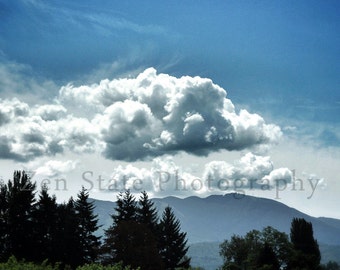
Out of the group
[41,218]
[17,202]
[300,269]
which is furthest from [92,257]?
[300,269]

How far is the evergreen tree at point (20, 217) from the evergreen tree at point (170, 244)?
69.4ft

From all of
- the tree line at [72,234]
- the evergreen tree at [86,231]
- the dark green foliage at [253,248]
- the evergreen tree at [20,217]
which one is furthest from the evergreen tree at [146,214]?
the dark green foliage at [253,248]

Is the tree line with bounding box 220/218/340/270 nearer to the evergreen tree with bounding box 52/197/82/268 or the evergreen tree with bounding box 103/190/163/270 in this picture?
the evergreen tree with bounding box 103/190/163/270

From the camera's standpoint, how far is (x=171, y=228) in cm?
6862

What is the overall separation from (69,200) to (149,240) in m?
21.1

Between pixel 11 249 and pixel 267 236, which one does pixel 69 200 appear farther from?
pixel 267 236

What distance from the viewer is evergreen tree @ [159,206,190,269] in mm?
66500

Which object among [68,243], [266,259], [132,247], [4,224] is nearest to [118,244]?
[132,247]

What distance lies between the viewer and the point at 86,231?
6197cm

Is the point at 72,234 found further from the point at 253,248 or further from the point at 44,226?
the point at 253,248

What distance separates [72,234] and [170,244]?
16.6 metres

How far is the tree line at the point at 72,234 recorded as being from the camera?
53.5 m

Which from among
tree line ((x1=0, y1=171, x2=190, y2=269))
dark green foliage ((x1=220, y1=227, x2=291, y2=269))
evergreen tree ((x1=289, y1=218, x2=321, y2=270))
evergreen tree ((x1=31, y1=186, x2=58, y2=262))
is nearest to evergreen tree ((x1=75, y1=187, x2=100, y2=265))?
tree line ((x1=0, y1=171, x2=190, y2=269))

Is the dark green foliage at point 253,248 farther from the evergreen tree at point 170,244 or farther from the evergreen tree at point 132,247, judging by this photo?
the evergreen tree at point 132,247
